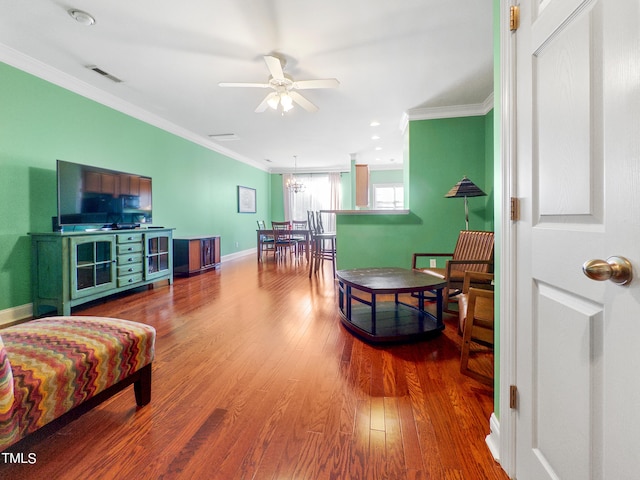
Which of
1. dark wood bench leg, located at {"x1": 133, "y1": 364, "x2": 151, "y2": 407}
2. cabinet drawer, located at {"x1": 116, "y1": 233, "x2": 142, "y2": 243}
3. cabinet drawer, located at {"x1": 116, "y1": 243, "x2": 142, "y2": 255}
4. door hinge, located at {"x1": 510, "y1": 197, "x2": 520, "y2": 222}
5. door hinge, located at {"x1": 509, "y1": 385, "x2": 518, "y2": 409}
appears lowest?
dark wood bench leg, located at {"x1": 133, "y1": 364, "x2": 151, "y2": 407}

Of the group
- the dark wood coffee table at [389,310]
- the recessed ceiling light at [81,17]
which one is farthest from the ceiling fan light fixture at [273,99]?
the dark wood coffee table at [389,310]

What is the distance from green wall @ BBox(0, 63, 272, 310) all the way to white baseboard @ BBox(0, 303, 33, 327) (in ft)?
0.18

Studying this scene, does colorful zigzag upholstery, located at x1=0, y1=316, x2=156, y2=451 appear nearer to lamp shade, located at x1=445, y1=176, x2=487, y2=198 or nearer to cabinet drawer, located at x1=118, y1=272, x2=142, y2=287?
cabinet drawer, located at x1=118, y1=272, x2=142, y2=287

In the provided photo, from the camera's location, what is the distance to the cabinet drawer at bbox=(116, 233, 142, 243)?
3365mm

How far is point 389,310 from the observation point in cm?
287

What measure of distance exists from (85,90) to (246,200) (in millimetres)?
4397

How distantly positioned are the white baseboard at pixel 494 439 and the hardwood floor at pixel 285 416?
27 mm

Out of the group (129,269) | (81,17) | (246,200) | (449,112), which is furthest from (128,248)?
(449,112)

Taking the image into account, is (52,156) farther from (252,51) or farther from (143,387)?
(143,387)

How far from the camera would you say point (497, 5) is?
3.84 ft

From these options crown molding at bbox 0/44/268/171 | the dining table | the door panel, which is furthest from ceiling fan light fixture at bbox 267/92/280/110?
the door panel

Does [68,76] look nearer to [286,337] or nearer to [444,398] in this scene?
[286,337]

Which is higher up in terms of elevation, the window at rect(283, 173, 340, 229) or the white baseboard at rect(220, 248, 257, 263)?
the window at rect(283, 173, 340, 229)

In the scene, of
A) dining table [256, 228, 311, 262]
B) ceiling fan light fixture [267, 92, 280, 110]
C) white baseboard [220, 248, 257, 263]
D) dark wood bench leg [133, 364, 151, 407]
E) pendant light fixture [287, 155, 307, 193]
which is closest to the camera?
dark wood bench leg [133, 364, 151, 407]
